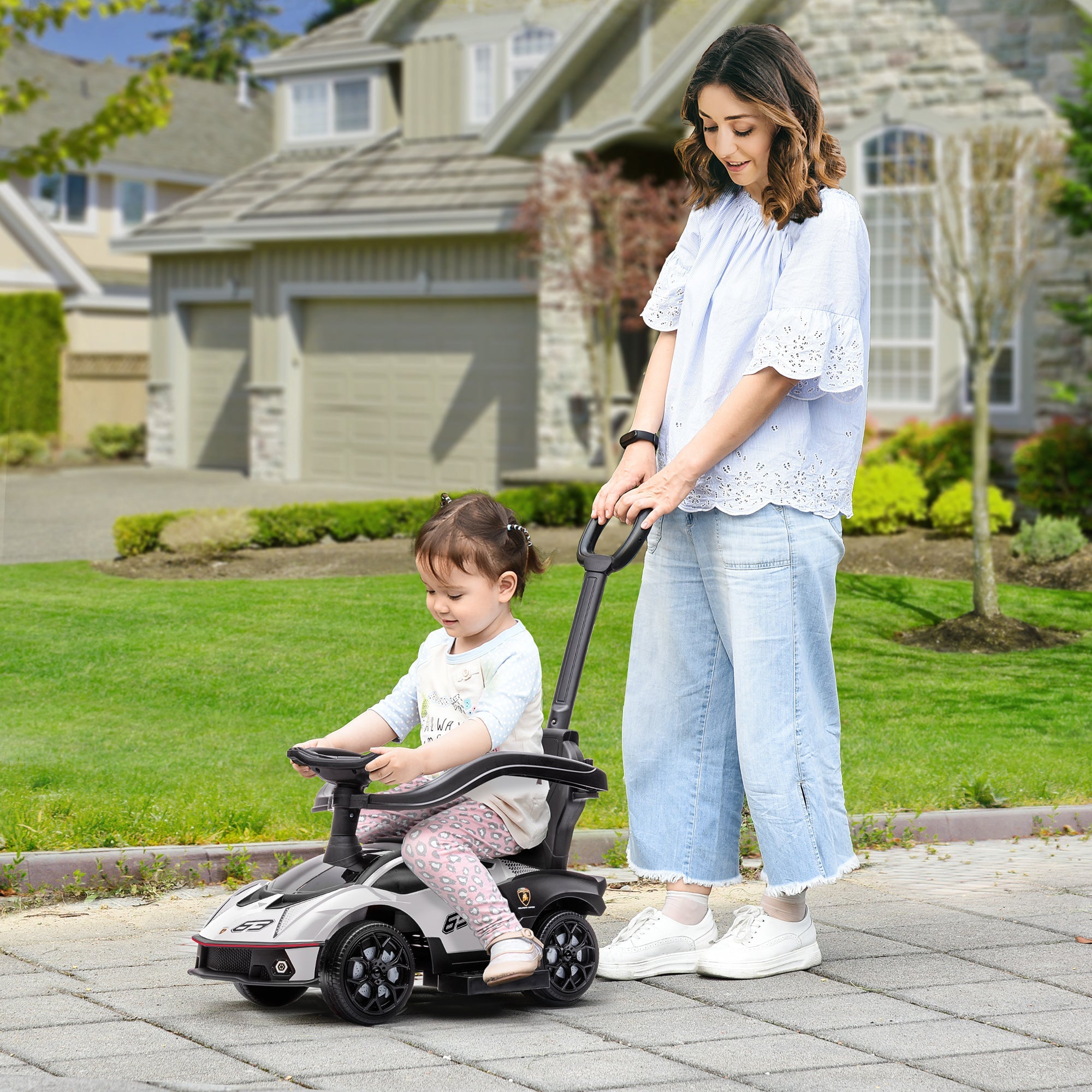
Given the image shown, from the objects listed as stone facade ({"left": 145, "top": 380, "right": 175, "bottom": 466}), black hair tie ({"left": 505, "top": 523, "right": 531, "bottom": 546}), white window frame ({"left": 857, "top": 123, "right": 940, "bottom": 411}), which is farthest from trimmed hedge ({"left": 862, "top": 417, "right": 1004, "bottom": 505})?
stone facade ({"left": 145, "top": 380, "right": 175, "bottom": 466})

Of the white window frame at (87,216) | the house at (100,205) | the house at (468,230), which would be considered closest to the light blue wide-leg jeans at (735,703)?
the house at (468,230)

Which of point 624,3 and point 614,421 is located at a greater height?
point 624,3

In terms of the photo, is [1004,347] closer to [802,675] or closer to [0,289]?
[802,675]

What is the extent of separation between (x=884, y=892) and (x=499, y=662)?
6.19 feet

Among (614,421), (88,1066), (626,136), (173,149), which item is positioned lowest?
(88,1066)

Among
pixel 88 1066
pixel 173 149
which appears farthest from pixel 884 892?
pixel 173 149

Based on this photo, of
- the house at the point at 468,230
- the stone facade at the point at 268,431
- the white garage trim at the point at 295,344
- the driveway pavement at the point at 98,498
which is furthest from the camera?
the stone facade at the point at 268,431

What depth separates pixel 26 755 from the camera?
681 cm

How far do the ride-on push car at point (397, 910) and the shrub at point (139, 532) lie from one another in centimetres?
930

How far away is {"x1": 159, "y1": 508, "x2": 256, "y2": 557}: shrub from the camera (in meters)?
12.6

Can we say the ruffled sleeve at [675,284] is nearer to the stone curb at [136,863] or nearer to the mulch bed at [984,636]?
the stone curb at [136,863]

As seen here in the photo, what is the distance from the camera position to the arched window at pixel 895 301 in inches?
616

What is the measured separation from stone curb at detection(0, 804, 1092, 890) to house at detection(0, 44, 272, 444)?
25609 mm

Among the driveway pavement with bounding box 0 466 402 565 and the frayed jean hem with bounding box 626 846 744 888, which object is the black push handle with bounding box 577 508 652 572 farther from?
the driveway pavement with bounding box 0 466 402 565
